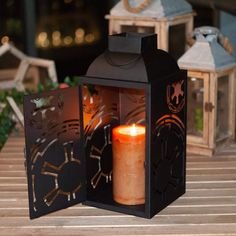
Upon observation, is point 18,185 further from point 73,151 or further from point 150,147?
point 150,147

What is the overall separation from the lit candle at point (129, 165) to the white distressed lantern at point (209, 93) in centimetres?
37

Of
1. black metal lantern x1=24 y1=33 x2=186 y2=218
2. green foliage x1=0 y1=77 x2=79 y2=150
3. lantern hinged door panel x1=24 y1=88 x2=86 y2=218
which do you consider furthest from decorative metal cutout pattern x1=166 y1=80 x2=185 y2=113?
green foliage x1=0 y1=77 x2=79 y2=150

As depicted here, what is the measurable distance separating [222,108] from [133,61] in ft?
1.85

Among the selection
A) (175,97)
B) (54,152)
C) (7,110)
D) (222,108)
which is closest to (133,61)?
(175,97)

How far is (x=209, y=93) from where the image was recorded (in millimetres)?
1610

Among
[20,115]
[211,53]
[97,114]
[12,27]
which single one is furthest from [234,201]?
[12,27]

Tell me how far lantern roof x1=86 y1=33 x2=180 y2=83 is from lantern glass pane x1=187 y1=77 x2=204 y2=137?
40cm

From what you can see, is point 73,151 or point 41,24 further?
point 41,24

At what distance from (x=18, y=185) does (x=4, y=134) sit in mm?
428

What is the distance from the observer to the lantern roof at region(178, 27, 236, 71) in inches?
62.5

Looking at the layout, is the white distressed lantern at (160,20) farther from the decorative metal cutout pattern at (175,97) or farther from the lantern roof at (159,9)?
the decorative metal cutout pattern at (175,97)

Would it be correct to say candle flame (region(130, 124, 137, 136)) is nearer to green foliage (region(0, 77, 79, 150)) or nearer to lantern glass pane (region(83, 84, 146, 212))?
lantern glass pane (region(83, 84, 146, 212))

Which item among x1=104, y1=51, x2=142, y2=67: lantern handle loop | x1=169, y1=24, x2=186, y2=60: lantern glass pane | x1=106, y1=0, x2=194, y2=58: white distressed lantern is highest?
x1=104, y1=51, x2=142, y2=67: lantern handle loop

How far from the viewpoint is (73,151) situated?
50.4 inches
